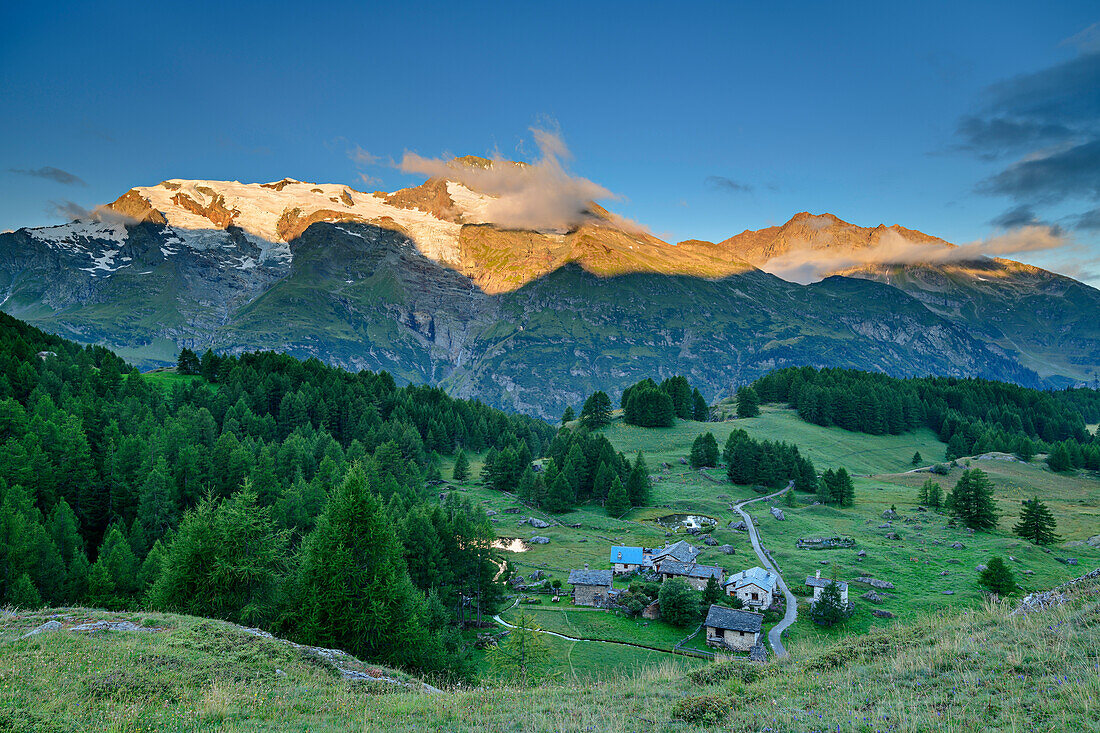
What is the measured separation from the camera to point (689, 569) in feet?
207

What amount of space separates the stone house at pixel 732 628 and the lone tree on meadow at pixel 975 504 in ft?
175

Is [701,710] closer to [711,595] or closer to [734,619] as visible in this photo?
[734,619]

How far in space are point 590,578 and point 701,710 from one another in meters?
49.1

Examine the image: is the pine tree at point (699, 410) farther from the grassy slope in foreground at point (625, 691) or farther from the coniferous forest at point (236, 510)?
the grassy slope in foreground at point (625, 691)

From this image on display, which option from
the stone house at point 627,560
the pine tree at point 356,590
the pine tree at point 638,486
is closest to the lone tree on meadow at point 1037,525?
the stone house at point 627,560

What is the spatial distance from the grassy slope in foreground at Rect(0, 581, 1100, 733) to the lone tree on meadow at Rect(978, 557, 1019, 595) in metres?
45.9

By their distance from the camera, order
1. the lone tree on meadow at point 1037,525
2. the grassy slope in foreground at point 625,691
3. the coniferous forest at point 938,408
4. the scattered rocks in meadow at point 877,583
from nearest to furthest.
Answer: the grassy slope in foreground at point 625,691, the scattered rocks in meadow at point 877,583, the lone tree on meadow at point 1037,525, the coniferous forest at point 938,408

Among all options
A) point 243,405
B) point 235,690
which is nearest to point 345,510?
point 235,690

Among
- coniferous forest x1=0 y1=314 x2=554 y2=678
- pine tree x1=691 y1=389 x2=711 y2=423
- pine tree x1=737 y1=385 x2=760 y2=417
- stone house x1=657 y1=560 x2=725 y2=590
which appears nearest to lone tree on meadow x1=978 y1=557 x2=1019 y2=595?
stone house x1=657 y1=560 x2=725 y2=590

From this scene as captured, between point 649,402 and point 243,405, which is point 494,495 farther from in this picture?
point 649,402

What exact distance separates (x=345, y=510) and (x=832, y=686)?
24469 millimetres

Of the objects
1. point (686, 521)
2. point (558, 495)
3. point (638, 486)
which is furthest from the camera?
point (638, 486)

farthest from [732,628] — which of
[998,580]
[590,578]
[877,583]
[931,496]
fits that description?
[931,496]

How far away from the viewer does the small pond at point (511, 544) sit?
75725 mm
